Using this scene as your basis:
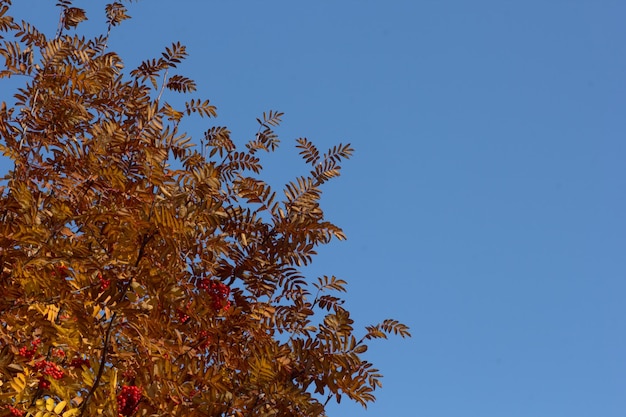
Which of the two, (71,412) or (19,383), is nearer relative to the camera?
(71,412)

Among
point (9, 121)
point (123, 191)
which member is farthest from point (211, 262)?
point (9, 121)

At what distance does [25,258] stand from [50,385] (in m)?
0.62

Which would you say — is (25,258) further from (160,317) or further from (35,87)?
(35,87)

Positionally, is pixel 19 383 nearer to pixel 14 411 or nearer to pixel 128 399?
pixel 14 411

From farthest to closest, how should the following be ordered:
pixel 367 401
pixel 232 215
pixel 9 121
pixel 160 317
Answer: pixel 9 121 < pixel 232 215 < pixel 367 401 < pixel 160 317

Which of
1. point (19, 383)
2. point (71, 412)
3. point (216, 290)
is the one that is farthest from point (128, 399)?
point (216, 290)

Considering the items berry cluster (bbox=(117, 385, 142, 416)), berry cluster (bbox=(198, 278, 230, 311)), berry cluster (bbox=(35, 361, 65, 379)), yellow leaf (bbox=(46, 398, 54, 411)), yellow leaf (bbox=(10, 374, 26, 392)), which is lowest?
yellow leaf (bbox=(46, 398, 54, 411))

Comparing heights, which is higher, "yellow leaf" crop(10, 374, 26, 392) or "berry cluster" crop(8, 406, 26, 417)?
"yellow leaf" crop(10, 374, 26, 392)

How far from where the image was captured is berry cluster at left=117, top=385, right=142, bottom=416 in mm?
3379

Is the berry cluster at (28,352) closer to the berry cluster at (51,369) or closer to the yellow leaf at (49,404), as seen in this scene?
the berry cluster at (51,369)

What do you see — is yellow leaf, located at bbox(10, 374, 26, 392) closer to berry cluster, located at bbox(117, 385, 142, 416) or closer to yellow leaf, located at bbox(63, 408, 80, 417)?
yellow leaf, located at bbox(63, 408, 80, 417)

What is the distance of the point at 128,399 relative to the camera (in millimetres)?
3391

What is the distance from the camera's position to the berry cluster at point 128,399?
3379 mm

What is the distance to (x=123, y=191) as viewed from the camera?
11.5ft
